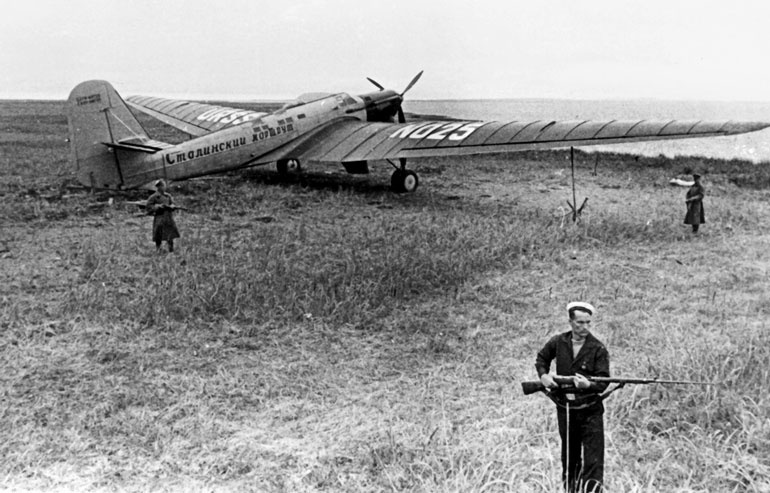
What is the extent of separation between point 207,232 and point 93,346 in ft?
16.8

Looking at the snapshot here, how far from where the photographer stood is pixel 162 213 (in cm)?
943

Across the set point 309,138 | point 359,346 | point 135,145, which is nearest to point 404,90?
point 309,138

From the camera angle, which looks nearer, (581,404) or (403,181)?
(581,404)

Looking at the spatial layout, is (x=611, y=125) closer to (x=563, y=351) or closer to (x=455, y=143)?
(x=455, y=143)

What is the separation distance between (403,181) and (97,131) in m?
6.99

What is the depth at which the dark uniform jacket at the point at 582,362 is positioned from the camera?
12.0ft

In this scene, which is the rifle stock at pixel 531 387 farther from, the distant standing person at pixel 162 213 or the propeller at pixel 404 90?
the propeller at pixel 404 90

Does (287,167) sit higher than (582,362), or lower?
higher

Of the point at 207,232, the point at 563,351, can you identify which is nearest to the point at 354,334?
the point at 563,351

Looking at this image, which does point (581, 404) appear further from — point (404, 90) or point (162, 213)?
point (404, 90)

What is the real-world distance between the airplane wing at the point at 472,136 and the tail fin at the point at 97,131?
3940 mm

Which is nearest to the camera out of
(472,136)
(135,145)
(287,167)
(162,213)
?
(162,213)

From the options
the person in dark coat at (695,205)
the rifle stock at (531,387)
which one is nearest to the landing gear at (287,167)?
the person in dark coat at (695,205)

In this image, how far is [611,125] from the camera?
496 inches
